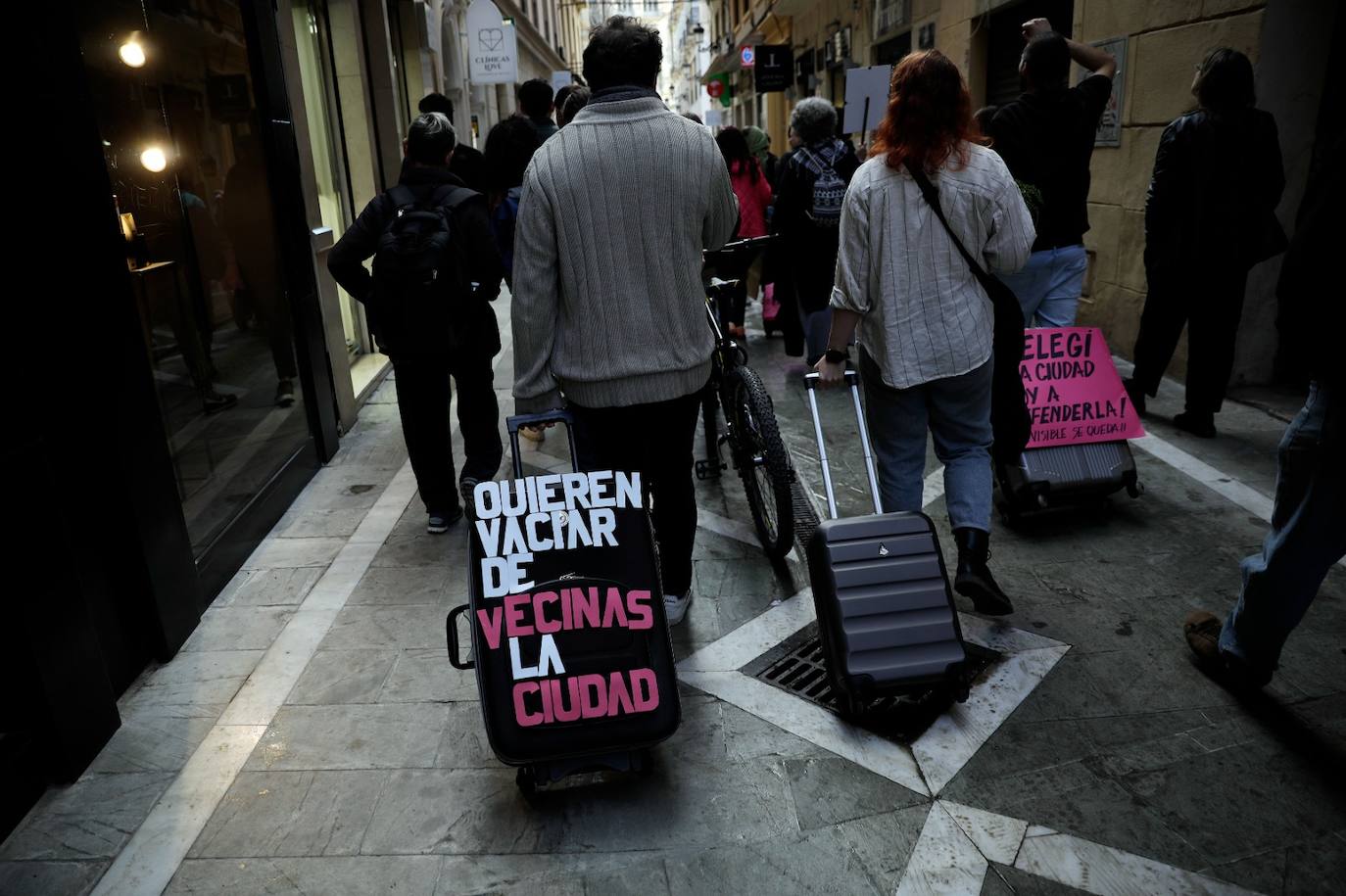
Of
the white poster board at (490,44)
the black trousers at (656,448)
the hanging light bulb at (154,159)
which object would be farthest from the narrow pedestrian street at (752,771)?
the white poster board at (490,44)

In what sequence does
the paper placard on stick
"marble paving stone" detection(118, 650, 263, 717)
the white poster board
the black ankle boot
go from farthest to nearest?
the white poster board
the paper placard on stick
the black ankle boot
"marble paving stone" detection(118, 650, 263, 717)

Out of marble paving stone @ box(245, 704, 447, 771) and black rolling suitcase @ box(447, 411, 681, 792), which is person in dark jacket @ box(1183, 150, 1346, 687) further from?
marble paving stone @ box(245, 704, 447, 771)

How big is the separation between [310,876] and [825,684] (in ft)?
5.47

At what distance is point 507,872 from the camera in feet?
7.85

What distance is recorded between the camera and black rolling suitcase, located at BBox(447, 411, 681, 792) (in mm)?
2500

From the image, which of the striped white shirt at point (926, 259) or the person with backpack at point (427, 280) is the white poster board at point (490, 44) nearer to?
the person with backpack at point (427, 280)

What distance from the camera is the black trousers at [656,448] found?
3.13m

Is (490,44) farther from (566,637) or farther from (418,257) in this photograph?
(566,637)

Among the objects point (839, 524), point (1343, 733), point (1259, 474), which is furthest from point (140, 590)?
point (1259, 474)

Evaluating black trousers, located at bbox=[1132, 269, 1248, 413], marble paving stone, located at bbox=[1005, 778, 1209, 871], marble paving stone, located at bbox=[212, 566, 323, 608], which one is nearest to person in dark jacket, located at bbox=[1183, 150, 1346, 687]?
marble paving stone, located at bbox=[1005, 778, 1209, 871]

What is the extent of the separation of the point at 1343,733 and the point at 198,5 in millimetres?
5631

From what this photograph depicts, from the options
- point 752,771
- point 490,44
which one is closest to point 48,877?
point 752,771

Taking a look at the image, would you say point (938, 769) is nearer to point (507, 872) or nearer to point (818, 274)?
point (507, 872)

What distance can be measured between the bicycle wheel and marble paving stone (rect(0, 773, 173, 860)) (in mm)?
2296
